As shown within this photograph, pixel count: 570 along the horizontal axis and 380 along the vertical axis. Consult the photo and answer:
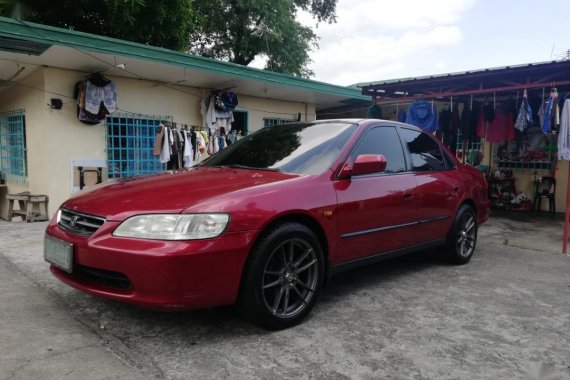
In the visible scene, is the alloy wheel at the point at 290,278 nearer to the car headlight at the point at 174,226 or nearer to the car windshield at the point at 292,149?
the car headlight at the point at 174,226

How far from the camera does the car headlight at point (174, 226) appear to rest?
260 centimetres

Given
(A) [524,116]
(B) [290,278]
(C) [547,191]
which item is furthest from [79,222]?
(C) [547,191]

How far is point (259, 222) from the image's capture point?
2.80 metres

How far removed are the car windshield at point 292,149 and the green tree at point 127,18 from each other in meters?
7.10

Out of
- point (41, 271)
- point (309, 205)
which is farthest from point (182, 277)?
point (41, 271)

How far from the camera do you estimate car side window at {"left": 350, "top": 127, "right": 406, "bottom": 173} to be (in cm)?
381

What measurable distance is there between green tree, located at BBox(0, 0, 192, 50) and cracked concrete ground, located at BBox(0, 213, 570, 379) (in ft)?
25.2

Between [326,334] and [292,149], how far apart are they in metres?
1.53

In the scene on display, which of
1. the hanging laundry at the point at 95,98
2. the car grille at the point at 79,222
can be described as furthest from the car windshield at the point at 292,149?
the hanging laundry at the point at 95,98

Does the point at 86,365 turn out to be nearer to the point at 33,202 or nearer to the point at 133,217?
the point at 133,217

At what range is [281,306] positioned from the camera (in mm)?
3059

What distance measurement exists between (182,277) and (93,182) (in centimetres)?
580

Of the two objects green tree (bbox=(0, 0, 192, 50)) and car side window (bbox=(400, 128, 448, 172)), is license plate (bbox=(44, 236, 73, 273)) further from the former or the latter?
green tree (bbox=(0, 0, 192, 50))

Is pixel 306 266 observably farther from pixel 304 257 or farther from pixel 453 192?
pixel 453 192
